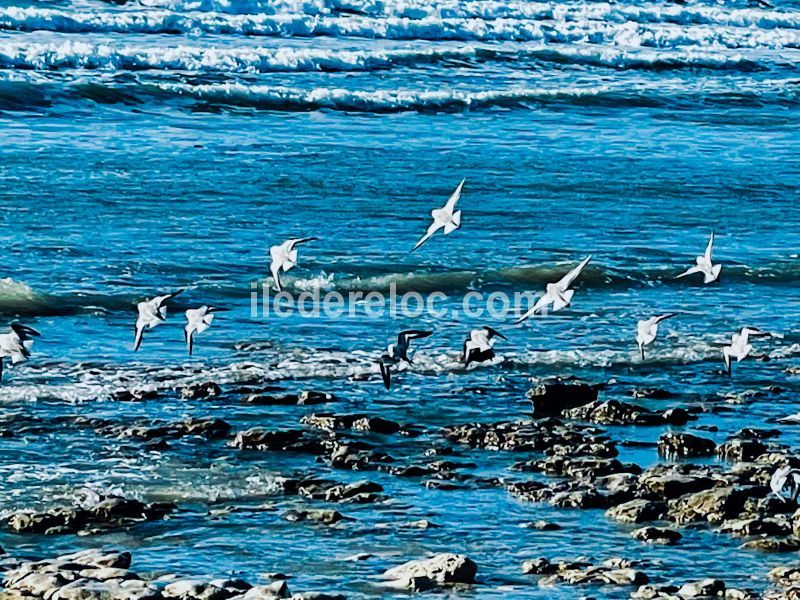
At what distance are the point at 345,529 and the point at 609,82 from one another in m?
22.5

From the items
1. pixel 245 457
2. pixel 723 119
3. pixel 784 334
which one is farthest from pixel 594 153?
pixel 245 457

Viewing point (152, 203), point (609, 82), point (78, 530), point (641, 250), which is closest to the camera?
point (78, 530)

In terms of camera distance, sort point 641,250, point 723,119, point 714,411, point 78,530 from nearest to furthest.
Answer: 1. point 78,530
2. point 714,411
3. point 641,250
4. point 723,119

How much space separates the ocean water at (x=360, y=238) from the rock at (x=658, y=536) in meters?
0.08

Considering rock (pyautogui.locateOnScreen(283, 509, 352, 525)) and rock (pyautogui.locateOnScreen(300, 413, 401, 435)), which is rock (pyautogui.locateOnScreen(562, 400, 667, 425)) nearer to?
rock (pyautogui.locateOnScreen(300, 413, 401, 435))

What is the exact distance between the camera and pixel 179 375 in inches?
477

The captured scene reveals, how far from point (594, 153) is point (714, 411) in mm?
11597

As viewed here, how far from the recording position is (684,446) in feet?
34.6

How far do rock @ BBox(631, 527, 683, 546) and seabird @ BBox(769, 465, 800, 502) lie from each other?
2.32 feet

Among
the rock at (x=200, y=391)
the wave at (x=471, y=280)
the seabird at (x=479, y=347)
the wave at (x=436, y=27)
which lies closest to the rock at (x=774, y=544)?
the seabird at (x=479, y=347)

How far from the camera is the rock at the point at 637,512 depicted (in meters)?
9.19

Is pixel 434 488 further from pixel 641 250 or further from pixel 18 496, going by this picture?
pixel 641 250

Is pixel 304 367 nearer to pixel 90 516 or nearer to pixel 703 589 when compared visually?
pixel 90 516

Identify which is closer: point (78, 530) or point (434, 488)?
point (78, 530)
